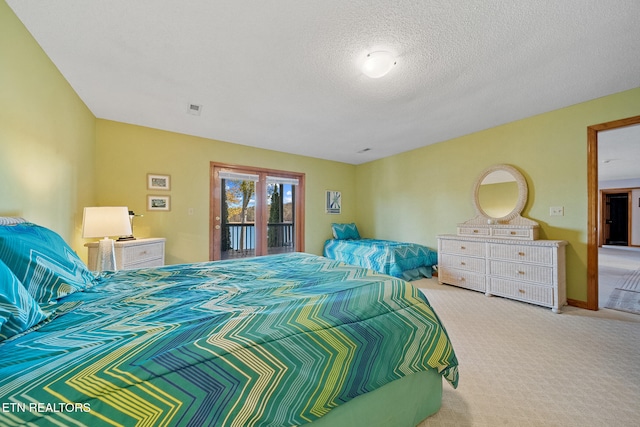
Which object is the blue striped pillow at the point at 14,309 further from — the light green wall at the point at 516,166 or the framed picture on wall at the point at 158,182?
the light green wall at the point at 516,166

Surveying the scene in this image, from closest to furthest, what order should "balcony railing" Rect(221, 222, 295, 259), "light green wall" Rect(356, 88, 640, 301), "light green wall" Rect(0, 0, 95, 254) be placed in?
"light green wall" Rect(0, 0, 95, 254)
"light green wall" Rect(356, 88, 640, 301)
"balcony railing" Rect(221, 222, 295, 259)

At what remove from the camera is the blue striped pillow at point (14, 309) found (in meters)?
0.76

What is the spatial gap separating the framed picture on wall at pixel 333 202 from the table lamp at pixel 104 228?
144 inches

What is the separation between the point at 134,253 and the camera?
114 inches

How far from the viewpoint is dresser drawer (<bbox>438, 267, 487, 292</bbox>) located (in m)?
3.33

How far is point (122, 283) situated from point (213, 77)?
1.91 m

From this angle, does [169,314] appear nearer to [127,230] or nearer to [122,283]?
[122,283]

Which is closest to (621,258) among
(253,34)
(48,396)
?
(253,34)

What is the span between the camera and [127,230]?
2.59 meters

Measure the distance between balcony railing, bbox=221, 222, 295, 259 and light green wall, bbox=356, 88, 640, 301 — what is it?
2011mm

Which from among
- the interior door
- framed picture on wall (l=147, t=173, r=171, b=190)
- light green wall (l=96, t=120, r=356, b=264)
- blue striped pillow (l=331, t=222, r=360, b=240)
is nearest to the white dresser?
blue striped pillow (l=331, t=222, r=360, b=240)

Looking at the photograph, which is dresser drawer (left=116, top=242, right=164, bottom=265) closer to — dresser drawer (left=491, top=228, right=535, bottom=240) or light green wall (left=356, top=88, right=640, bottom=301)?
light green wall (left=356, top=88, right=640, bottom=301)

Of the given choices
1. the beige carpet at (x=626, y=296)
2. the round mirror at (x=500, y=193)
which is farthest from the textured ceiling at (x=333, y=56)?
the beige carpet at (x=626, y=296)

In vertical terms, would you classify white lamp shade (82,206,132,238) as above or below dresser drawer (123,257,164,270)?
above
